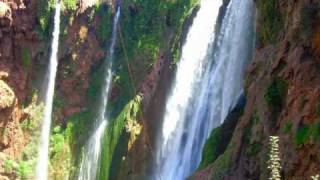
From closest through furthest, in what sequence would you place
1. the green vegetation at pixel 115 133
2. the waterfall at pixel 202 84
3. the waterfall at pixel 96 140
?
the waterfall at pixel 202 84 < the green vegetation at pixel 115 133 < the waterfall at pixel 96 140

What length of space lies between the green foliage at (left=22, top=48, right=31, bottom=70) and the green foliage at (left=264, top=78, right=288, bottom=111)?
1840cm

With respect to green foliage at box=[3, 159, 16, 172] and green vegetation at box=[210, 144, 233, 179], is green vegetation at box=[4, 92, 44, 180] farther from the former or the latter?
green vegetation at box=[210, 144, 233, 179]

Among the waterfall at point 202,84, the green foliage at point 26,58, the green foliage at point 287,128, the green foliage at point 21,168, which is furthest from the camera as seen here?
the green foliage at point 26,58

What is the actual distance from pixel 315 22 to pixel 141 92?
54.5 ft

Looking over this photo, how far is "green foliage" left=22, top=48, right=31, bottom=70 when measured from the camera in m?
31.0

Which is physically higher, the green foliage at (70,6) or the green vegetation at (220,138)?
the green foliage at (70,6)

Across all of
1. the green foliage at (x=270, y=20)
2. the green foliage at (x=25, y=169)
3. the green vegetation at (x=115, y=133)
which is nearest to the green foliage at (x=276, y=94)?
the green foliage at (x=270, y=20)

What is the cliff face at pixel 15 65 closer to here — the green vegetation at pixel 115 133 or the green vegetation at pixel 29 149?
the green vegetation at pixel 29 149

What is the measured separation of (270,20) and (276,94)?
11.1 feet

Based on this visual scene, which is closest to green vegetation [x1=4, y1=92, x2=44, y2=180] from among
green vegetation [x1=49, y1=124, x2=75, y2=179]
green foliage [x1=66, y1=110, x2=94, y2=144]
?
green vegetation [x1=49, y1=124, x2=75, y2=179]

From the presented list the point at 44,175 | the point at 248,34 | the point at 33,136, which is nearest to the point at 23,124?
the point at 33,136

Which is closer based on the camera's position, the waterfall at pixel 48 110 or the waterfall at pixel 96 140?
the waterfall at pixel 96 140

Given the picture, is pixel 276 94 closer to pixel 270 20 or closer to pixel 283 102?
pixel 283 102

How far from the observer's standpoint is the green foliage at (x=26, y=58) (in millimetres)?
30969
